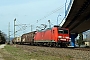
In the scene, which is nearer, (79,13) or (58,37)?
(79,13)

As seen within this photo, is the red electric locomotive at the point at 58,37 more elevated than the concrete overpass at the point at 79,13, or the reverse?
the concrete overpass at the point at 79,13

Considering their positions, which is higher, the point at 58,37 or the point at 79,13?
the point at 79,13

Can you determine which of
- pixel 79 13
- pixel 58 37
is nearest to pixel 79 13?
pixel 79 13

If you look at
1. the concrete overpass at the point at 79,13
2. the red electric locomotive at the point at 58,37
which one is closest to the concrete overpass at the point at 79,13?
the concrete overpass at the point at 79,13

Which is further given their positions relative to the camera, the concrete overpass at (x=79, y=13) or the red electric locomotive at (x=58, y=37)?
the red electric locomotive at (x=58, y=37)

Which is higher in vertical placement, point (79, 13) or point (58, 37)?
point (79, 13)

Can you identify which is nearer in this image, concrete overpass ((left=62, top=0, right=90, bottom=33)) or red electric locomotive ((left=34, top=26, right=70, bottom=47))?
concrete overpass ((left=62, top=0, right=90, bottom=33))

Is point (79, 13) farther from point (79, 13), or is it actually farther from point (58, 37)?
point (58, 37)

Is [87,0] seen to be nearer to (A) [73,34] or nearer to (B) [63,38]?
(B) [63,38]

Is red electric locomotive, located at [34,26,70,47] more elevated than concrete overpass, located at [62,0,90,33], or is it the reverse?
concrete overpass, located at [62,0,90,33]

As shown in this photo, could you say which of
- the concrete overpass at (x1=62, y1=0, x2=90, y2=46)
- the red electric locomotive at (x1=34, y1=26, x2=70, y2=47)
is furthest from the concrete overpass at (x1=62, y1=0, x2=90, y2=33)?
the red electric locomotive at (x1=34, y1=26, x2=70, y2=47)

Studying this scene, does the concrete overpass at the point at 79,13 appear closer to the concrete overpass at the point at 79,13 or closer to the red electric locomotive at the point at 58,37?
the concrete overpass at the point at 79,13

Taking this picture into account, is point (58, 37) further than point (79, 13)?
Yes

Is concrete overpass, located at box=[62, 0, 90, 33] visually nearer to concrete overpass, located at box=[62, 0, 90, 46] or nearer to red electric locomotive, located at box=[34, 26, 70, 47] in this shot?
concrete overpass, located at box=[62, 0, 90, 46]
